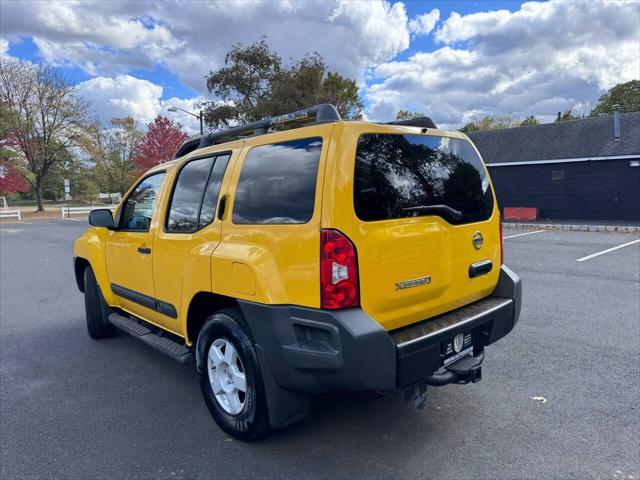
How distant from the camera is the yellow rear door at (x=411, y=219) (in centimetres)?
237

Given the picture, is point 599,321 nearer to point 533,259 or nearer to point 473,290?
point 473,290

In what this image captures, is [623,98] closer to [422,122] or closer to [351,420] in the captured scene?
[422,122]

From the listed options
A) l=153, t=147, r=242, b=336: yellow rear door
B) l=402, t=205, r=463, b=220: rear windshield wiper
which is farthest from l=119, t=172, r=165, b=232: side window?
l=402, t=205, r=463, b=220: rear windshield wiper

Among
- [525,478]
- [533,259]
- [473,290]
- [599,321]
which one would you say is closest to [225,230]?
[473,290]

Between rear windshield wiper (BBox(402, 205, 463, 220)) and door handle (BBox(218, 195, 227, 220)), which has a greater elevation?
door handle (BBox(218, 195, 227, 220))

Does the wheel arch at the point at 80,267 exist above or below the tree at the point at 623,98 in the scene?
below

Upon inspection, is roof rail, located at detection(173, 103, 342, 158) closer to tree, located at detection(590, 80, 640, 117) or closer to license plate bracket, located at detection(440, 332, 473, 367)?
license plate bracket, located at detection(440, 332, 473, 367)

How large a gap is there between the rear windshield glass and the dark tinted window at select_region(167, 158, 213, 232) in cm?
134

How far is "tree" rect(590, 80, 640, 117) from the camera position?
45281 millimetres

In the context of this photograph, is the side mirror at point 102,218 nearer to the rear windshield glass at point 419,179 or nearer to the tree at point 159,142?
the rear windshield glass at point 419,179

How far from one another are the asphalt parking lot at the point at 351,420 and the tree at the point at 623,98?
50.6m

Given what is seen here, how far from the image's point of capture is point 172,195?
3576 mm

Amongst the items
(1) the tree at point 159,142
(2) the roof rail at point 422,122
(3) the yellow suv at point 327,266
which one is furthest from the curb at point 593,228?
(1) the tree at point 159,142

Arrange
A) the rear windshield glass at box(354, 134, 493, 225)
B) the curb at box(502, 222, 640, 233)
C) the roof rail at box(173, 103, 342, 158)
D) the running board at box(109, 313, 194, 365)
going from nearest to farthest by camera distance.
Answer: the rear windshield glass at box(354, 134, 493, 225), the roof rail at box(173, 103, 342, 158), the running board at box(109, 313, 194, 365), the curb at box(502, 222, 640, 233)
